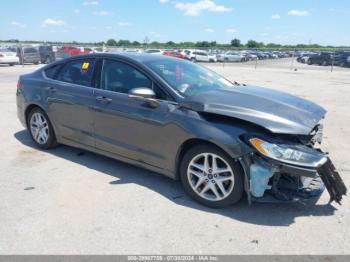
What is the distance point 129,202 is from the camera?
3.73 m

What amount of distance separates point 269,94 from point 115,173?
87.7 inches

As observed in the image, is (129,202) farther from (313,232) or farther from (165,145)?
(313,232)

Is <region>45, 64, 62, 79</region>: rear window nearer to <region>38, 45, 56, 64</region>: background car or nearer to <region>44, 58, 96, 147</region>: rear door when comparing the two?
<region>44, 58, 96, 147</region>: rear door

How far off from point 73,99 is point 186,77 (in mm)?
1635

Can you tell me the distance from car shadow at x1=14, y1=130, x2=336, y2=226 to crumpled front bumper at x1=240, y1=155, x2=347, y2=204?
23 cm

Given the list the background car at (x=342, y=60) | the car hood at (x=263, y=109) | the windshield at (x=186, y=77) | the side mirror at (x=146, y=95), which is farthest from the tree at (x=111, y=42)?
the car hood at (x=263, y=109)

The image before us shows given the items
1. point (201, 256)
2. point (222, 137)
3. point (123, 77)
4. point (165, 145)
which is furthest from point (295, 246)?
point (123, 77)

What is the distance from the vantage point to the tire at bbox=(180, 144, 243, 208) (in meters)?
3.41

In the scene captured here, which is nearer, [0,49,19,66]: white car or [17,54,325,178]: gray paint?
[17,54,325,178]: gray paint

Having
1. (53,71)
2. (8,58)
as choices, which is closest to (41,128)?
(53,71)

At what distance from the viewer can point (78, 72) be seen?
4.82 m

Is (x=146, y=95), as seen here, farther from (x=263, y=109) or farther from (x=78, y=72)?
(x=78, y=72)

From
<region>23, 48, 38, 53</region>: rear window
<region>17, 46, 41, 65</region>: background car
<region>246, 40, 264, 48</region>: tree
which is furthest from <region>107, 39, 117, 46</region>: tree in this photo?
<region>23, 48, 38, 53</region>: rear window

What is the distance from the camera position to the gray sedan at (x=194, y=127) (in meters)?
3.27
